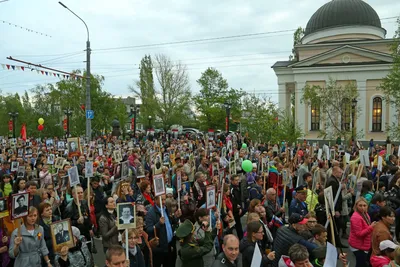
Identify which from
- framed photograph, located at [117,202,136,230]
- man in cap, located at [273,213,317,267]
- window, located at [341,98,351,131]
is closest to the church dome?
window, located at [341,98,351,131]

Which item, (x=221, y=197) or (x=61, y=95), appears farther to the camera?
(x=61, y=95)

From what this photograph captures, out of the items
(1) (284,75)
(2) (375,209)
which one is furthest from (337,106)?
(2) (375,209)

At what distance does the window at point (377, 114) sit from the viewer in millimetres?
43750

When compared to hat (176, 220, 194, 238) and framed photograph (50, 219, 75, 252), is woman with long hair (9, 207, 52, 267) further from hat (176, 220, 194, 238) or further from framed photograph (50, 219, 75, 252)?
hat (176, 220, 194, 238)

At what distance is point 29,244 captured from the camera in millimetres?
5082

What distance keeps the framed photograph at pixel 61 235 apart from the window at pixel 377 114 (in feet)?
148

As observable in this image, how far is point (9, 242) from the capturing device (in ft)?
17.9

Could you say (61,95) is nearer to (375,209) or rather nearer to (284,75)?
(284,75)

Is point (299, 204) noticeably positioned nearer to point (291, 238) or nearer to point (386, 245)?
point (291, 238)

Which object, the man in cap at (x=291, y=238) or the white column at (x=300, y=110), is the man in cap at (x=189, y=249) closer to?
the man in cap at (x=291, y=238)

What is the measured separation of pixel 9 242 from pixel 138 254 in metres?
2.07

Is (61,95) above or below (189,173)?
above

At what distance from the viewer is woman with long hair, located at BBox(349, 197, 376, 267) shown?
580 centimetres

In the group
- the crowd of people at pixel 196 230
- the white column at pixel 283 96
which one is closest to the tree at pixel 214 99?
the white column at pixel 283 96
